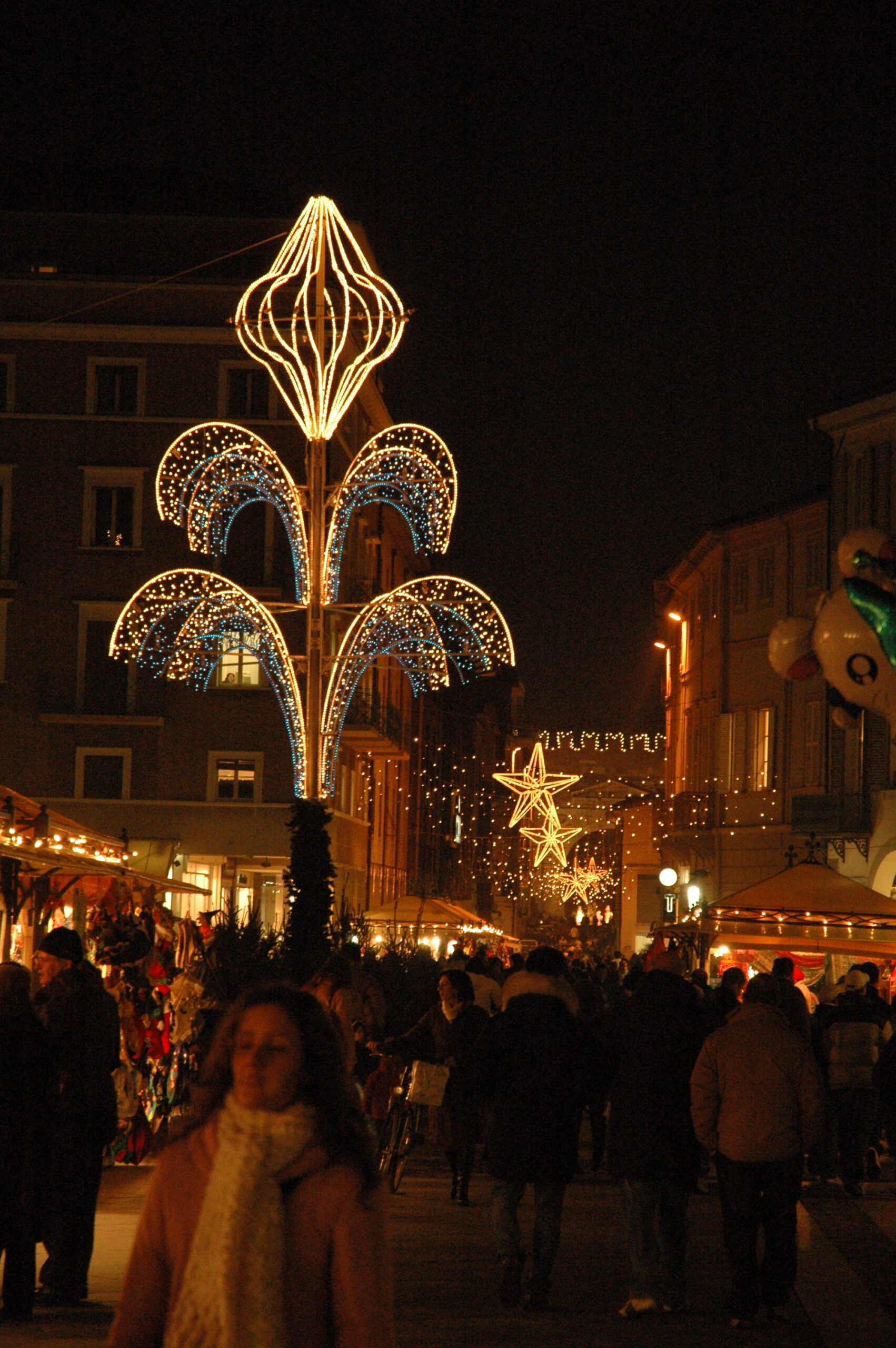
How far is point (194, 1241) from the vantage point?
355cm

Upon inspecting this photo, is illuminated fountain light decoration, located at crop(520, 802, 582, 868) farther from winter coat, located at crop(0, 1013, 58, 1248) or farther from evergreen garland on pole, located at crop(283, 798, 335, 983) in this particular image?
winter coat, located at crop(0, 1013, 58, 1248)

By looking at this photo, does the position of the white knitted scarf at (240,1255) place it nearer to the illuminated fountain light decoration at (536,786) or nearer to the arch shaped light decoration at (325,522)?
the arch shaped light decoration at (325,522)

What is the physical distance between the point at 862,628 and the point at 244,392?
35593 mm

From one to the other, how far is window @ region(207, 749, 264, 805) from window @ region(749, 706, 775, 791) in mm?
11581

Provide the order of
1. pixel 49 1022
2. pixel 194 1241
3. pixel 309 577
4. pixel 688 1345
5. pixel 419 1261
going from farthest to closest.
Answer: pixel 309 577
pixel 419 1261
pixel 49 1022
pixel 688 1345
pixel 194 1241

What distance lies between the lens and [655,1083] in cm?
975

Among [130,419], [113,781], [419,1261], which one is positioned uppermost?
[130,419]

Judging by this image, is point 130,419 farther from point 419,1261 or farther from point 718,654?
point 419,1261

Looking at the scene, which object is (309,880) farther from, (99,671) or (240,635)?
(99,671)

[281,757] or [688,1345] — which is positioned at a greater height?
[281,757]

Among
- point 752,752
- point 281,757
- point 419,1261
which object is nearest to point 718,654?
point 752,752

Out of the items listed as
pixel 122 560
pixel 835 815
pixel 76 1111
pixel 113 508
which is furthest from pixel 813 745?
pixel 76 1111

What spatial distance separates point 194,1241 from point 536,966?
665cm

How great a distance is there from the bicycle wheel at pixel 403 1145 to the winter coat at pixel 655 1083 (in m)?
4.84
